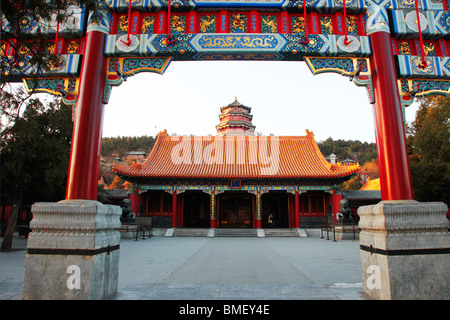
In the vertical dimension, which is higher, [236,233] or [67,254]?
[67,254]

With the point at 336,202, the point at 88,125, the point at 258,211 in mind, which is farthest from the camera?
the point at 258,211

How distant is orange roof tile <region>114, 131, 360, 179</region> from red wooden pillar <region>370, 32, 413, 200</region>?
1438 centimetres

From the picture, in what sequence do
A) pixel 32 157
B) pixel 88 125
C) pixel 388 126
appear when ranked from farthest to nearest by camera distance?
pixel 32 157, pixel 388 126, pixel 88 125

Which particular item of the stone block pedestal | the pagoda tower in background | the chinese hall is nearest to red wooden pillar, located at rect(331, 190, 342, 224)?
the chinese hall

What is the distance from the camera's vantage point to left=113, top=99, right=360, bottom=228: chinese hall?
61.4ft

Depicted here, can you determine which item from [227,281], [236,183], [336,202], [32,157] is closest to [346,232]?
[336,202]

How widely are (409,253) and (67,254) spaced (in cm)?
365

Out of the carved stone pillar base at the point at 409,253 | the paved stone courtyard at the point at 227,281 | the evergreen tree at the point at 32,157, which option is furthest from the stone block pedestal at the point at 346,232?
the evergreen tree at the point at 32,157

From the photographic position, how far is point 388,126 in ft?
12.8

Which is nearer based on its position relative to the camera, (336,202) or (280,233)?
(280,233)

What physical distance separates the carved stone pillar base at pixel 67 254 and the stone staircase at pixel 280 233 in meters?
14.9

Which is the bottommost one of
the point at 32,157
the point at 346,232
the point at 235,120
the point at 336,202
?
the point at 346,232

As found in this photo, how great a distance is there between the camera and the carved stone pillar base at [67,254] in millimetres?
2971

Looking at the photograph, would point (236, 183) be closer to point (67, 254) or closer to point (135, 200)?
point (135, 200)
